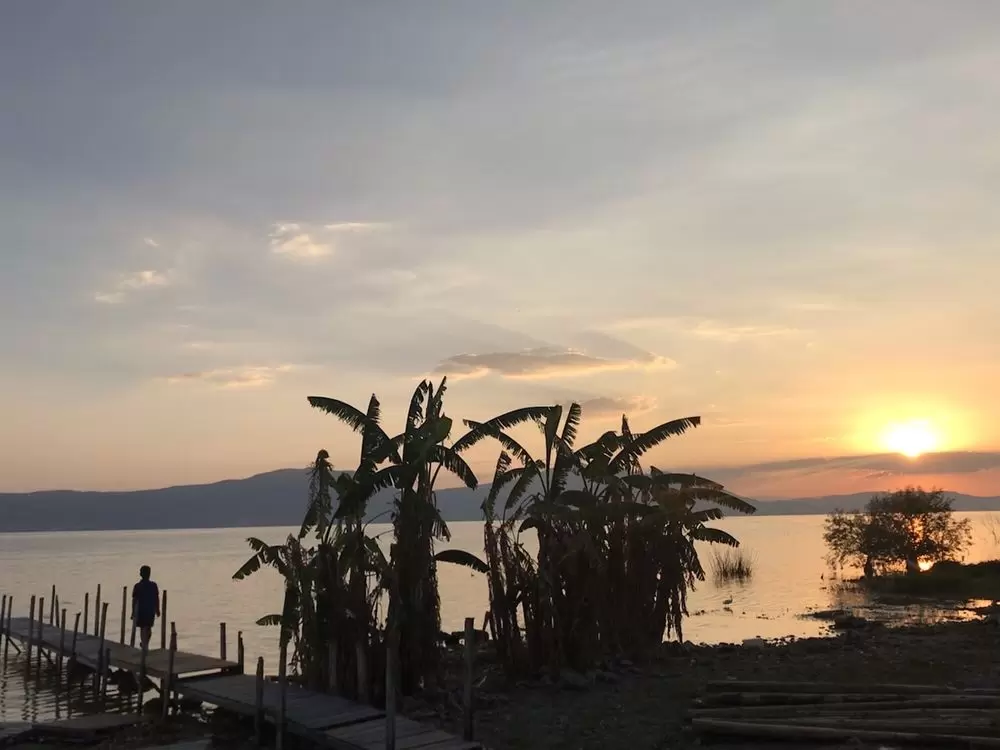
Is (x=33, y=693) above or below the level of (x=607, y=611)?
below

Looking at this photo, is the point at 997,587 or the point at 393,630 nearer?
the point at 393,630

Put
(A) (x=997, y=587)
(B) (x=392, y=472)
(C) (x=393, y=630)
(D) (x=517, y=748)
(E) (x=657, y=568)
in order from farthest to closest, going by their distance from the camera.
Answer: (A) (x=997, y=587), (E) (x=657, y=568), (B) (x=392, y=472), (C) (x=393, y=630), (D) (x=517, y=748)

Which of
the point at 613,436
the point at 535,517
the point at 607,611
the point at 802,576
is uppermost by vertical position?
the point at 613,436

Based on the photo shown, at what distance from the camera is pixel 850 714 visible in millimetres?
13148

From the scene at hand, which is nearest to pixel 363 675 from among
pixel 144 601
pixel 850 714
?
pixel 144 601

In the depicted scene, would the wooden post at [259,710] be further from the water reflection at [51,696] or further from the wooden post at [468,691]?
the water reflection at [51,696]

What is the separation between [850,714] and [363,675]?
882 centimetres

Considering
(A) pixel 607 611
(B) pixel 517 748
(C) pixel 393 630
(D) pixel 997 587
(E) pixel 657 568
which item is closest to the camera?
(B) pixel 517 748

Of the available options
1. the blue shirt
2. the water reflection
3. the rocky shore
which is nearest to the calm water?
the water reflection

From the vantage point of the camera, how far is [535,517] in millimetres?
19703

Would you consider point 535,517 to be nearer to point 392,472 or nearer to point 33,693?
point 392,472

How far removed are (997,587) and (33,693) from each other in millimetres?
41278

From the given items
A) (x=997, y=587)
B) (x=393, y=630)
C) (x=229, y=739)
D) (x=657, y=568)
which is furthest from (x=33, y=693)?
(x=997, y=587)

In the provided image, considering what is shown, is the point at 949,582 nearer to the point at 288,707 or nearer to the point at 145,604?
the point at 288,707
